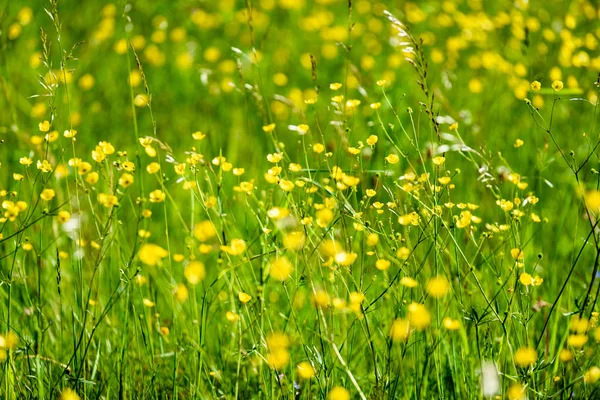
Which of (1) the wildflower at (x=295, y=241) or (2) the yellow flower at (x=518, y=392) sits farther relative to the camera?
(1) the wildflower at (x=295, y=241)

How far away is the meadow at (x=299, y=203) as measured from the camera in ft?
5.28

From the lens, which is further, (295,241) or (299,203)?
(299,203)

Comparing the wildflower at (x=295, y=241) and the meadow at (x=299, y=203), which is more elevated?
A: the wildflower at (x=295, y=241)

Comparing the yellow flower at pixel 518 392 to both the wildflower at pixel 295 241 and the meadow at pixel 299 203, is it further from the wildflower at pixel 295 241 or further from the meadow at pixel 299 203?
the wildflower at pixel 295 241

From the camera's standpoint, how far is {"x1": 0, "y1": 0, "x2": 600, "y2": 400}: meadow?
1610mm

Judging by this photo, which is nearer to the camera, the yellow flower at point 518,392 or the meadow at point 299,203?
the yellow flower at point 518,392

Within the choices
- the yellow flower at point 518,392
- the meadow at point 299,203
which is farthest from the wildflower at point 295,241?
the yellow flower at point 518,392

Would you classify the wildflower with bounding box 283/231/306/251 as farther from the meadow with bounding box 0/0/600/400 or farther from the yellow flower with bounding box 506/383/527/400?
the yellow flower with bounding box 506/383/527/400

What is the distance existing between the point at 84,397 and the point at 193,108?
2.24m

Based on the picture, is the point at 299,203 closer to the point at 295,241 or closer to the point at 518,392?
the point at 295,241

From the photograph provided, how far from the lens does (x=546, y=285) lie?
7.14ft

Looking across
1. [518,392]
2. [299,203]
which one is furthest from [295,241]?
[518,392]

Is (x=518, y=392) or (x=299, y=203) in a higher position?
(x=299, y=203)

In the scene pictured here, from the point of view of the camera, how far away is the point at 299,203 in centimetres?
167
